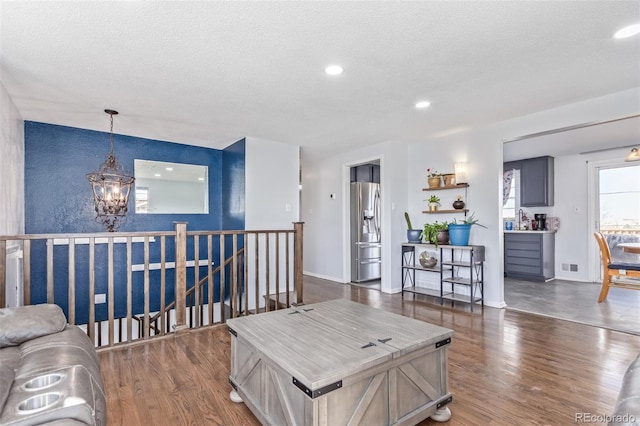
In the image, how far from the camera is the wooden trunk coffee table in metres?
1.41

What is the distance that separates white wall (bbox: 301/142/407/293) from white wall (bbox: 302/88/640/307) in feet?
0.05

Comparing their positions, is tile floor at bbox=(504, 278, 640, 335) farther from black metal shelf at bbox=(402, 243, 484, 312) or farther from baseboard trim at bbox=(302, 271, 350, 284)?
baseboard trim at bbox=(302, 271, 350, 284)

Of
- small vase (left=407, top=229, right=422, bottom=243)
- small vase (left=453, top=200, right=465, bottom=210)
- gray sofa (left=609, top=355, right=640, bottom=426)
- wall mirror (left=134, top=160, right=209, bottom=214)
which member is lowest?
gray sofa (left=609, top=355, right=640, bottom=426)

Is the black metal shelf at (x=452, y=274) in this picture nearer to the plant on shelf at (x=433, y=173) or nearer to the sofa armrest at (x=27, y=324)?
the plant on shelf at (x=433, y=173)

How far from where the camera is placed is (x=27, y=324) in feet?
5.85

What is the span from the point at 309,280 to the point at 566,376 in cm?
431

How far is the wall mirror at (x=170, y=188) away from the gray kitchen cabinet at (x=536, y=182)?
6.03m

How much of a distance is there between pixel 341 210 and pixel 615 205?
477 centimetres

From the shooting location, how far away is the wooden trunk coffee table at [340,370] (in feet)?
4.62

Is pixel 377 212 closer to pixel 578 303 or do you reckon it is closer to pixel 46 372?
pixel 578 303

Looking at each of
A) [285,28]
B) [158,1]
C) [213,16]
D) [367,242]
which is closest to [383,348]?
[285,28]

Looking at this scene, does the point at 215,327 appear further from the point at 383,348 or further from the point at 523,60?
the point at 523,60

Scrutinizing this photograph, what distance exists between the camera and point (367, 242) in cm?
585

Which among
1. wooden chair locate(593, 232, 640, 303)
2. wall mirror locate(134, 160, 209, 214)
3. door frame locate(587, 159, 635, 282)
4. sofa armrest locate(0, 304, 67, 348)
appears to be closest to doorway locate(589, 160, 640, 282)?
door frame locate(587, 159, 635, 282)
